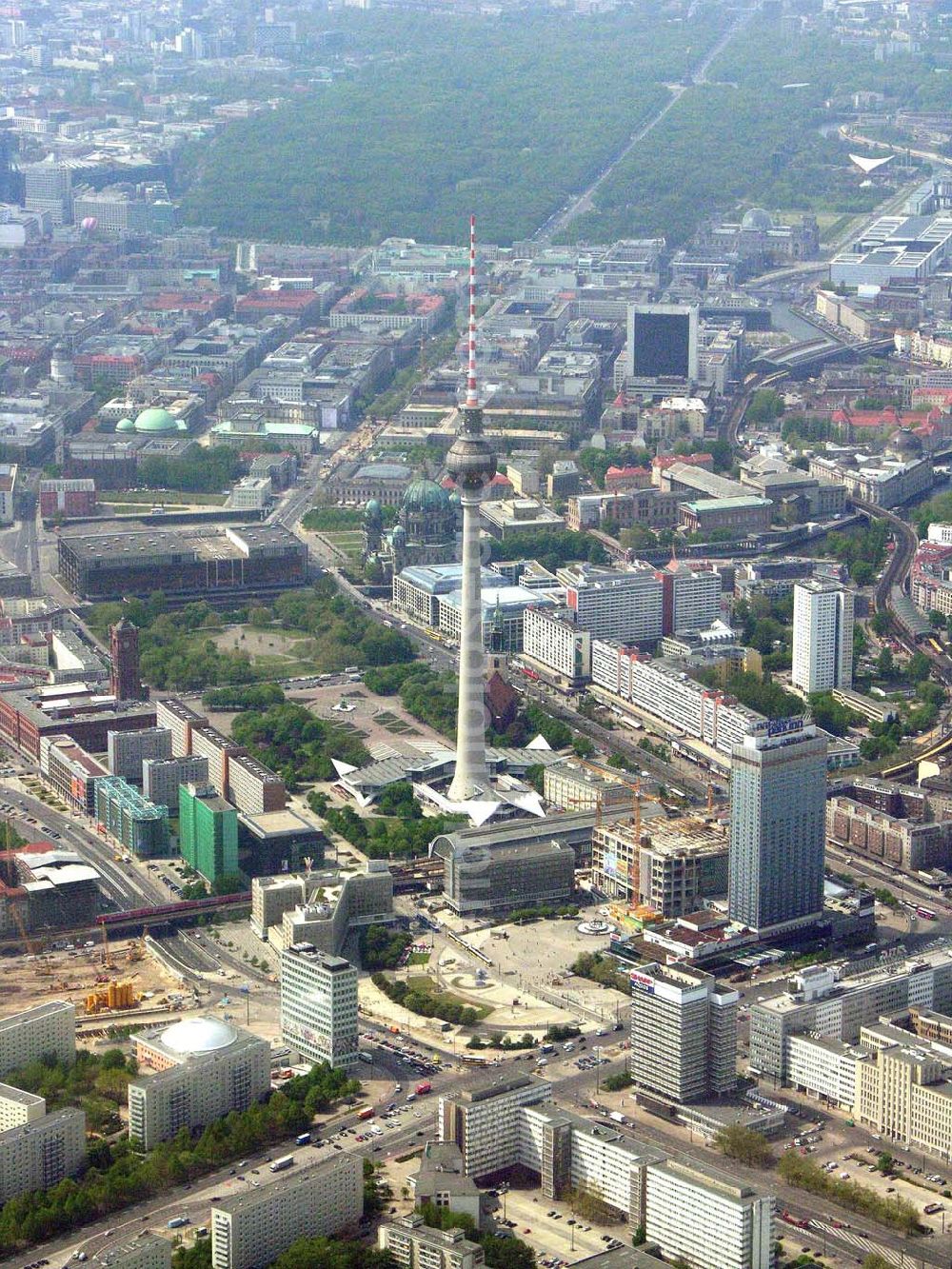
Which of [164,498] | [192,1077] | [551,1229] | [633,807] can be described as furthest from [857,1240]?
[164,498]

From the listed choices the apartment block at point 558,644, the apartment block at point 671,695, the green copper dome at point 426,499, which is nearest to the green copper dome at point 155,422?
the green copper dome at point 426,499

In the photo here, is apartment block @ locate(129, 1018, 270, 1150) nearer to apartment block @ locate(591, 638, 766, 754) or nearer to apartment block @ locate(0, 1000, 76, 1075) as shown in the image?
apartment block @ locate(0, 1000, 76, 1075)

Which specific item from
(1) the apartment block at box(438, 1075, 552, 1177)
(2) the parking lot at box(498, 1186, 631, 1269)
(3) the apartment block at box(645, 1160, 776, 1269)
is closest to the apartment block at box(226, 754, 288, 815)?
(1) the apartment block at box(438, 1075, 552, 1177)

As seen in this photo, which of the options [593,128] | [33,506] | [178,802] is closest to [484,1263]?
[178,802]

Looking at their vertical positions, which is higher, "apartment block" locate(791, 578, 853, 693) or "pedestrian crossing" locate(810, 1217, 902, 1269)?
"apartment block" locate(791, 578, 853, 693)

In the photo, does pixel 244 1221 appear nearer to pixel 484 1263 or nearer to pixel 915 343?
pixel 484 1263

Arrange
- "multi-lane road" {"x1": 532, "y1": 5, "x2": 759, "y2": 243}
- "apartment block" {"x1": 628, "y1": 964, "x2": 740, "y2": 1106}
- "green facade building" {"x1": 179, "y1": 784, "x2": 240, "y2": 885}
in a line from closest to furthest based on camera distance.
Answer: "apartment block" {"x1": 628, "y1": 964, "x2": 740, "y2": 1106}, "green facade building" {"x1": 179, "y1": 784, "x2": 240, "y2": 885}, "multi-lane road" {"x1": 532, "y1": 5, "x2": 759, "y2": 243}

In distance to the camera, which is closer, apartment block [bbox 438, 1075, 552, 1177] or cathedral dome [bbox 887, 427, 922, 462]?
apartment block [bbox 438, 1075, 552, 1177]

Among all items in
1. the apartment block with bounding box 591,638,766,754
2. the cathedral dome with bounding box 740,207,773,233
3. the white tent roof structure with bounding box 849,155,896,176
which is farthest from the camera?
the white tent roof structure with bounding box 849,155,896,176

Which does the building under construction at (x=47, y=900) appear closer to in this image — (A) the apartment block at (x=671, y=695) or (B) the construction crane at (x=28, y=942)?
(B) the construction crane at (x=28, y=942)
